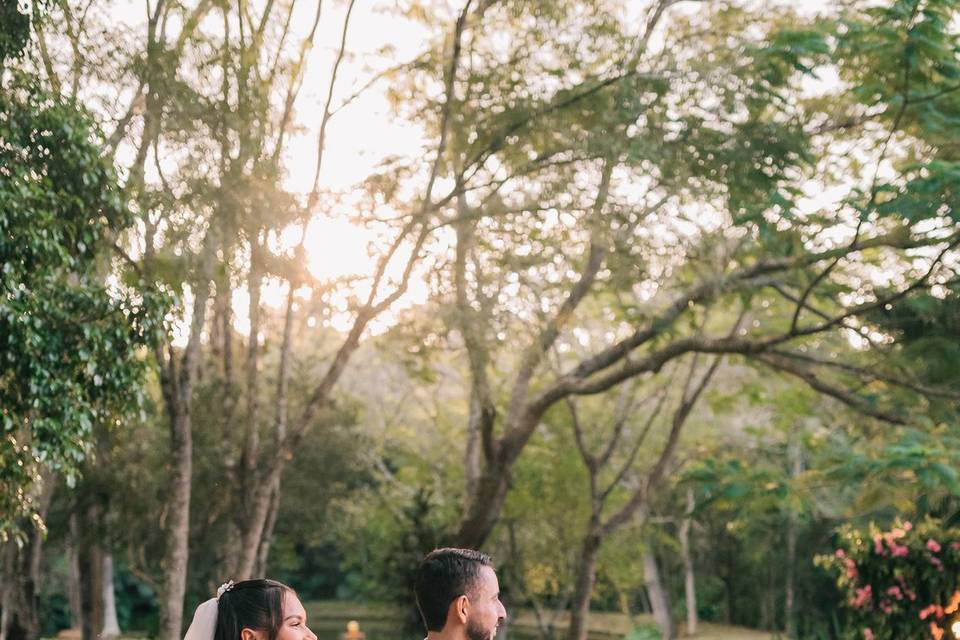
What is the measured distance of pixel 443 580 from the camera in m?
3.66

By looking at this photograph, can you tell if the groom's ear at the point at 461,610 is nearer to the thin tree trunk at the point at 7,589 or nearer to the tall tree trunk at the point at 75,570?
the thin tree trunk at the point at 7,589

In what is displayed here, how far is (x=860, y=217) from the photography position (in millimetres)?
10156

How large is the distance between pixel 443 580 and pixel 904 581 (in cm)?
901

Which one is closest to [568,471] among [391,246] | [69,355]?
[391,246]

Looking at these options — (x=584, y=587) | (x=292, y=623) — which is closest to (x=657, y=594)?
(x=584, y=587)

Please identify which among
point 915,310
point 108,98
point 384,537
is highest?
point 108,98

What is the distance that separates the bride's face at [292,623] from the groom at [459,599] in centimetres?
36

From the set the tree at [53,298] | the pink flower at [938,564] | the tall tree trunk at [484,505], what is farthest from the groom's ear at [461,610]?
the tall tree trunk at [484,505]

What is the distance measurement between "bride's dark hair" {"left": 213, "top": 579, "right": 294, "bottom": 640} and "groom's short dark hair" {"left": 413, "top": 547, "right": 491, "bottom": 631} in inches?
16.6

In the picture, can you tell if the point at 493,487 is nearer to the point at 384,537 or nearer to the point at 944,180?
the point at 944,180

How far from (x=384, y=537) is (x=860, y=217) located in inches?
593

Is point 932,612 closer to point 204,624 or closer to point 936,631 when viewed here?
point 936,631

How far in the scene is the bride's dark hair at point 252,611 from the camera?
11.8 ft

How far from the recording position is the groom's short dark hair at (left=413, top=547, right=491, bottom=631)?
3.64m
